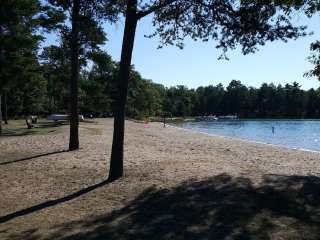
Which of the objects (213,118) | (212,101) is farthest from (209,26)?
(212,101)

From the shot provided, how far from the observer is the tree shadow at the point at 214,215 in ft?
24.3

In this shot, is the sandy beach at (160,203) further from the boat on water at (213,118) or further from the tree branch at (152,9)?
the boat on water at (213,118)

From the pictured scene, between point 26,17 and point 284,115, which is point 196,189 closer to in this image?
point 26,17

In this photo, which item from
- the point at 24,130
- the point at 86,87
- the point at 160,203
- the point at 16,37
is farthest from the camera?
the point at 86,87

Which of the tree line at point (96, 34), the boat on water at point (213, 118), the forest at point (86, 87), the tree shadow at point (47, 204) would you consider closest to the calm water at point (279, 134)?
the forest at point (86, 87)

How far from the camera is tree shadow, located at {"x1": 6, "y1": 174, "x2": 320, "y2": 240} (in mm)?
7418

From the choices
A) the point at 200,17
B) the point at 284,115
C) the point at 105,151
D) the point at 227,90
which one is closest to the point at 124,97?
the point at 200,17

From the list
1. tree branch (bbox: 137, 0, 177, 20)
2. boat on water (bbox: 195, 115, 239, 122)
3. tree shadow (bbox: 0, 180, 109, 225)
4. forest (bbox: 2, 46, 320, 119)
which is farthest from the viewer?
boat on water (bbox: 195, 115, 239, 122)

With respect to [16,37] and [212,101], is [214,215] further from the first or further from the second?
[212,101]

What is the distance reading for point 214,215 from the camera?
27.4ft

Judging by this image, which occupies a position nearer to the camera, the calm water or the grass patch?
the grass patch

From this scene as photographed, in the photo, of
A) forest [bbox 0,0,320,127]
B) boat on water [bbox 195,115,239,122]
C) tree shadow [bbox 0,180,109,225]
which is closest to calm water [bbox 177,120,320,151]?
forest [bbox 0,0,320,127]

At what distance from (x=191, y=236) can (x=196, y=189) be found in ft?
10.3

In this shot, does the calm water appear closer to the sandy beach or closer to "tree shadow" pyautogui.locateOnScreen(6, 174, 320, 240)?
the sandy beach
